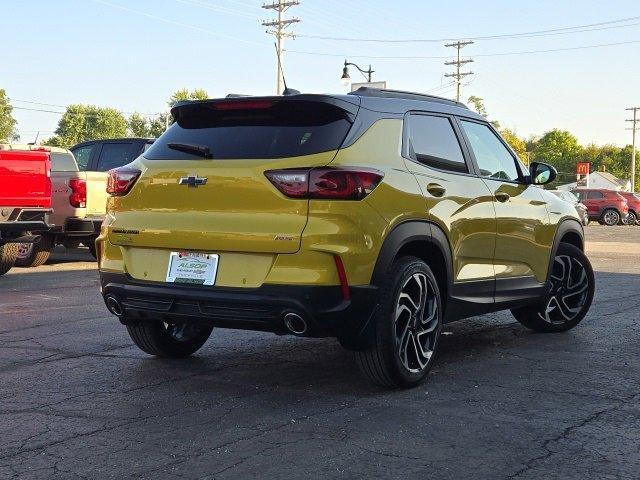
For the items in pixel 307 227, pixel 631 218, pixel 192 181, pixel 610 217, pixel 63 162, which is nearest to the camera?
pixel 307 227

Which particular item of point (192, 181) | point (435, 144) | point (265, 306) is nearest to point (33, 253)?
point (192, 181)

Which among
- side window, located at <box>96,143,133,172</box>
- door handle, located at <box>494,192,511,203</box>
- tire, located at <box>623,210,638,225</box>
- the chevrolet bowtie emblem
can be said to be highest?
side window, located at <box>96,143,133,172</box>

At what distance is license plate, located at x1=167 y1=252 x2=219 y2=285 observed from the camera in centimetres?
495

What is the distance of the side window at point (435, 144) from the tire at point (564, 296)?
191cm

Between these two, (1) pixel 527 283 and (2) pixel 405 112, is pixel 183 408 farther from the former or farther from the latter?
(1) pixel 527 283

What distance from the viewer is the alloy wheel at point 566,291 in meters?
7.52

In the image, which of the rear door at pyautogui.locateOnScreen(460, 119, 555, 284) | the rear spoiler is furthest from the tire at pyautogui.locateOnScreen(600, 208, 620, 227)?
the rear spoiler

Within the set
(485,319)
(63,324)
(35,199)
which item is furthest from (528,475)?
(35,199)

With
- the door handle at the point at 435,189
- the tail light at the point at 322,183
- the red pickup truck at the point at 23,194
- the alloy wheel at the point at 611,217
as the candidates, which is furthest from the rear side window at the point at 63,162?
the alloy wheel at the point at 611,217

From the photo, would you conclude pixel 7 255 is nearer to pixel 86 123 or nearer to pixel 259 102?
pixel 259 102

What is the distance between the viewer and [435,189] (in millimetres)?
5512

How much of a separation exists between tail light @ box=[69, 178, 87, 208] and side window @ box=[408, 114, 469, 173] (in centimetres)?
861

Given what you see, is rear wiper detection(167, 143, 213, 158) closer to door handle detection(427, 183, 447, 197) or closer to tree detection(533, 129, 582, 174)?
door handle detection(427, 183, 447, 197)

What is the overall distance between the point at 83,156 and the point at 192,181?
10.6 m
